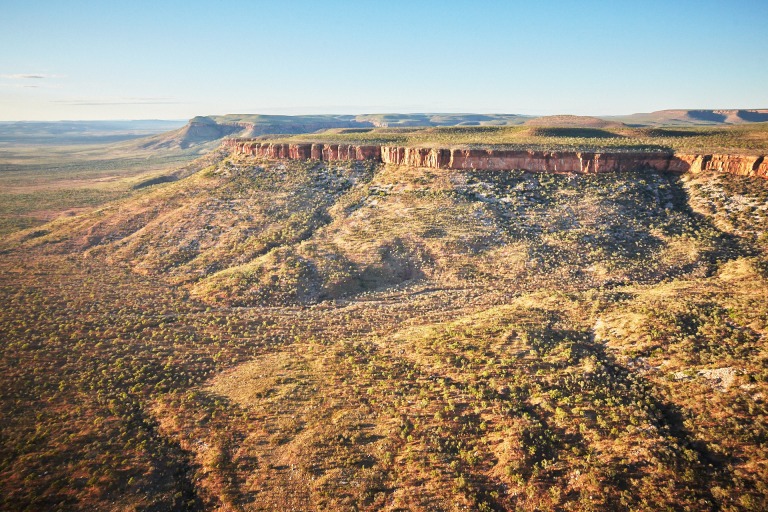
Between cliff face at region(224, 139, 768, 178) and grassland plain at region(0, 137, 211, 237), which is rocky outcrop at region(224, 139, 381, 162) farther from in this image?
grassland plain at region(0, 137, 211, 237)

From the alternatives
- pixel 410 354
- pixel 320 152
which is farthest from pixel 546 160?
pixel 410 354

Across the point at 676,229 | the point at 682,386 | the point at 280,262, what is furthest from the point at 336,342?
the point at 676,229

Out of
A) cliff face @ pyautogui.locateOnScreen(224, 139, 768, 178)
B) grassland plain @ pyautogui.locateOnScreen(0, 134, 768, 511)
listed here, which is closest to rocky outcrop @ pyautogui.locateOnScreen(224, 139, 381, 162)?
cliff face @ pyautogui.locateOnScreen(224, 139, 768, 178)

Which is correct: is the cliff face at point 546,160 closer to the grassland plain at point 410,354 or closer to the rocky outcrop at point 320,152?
the rocky outcrop at point 320,152

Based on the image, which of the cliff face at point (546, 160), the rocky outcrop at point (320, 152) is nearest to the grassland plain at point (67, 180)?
the rocky outcrop at point (320, 152)

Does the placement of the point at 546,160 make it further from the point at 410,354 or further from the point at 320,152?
the point at 410,354

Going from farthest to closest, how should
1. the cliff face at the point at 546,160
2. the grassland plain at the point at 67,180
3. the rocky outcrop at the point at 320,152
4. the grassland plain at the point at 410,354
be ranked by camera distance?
1. the grassland plain at the point at 67,180
2. the rocky outcrop at the point at 320,152
3. the cliff face at the point at 546,160
4. the grassland plain at the point at 410,354

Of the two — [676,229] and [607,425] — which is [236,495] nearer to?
[607,425]
